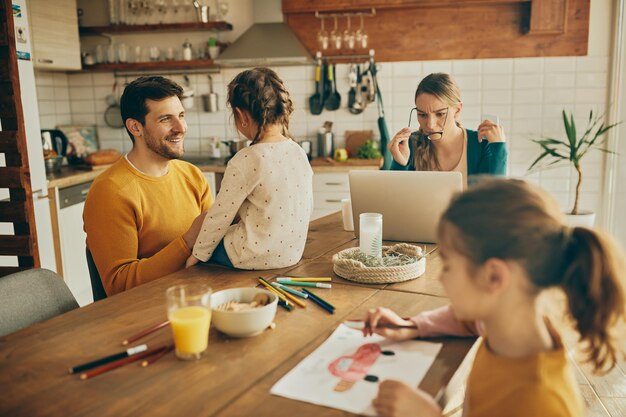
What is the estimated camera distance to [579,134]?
4020 mm

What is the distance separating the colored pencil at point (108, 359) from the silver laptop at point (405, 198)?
3.40 feet

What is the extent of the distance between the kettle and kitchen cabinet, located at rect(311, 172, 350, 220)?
5.85 feet

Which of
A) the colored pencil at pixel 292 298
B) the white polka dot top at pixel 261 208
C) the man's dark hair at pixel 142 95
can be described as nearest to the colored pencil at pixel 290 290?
the colored pencil at pixel 292 298

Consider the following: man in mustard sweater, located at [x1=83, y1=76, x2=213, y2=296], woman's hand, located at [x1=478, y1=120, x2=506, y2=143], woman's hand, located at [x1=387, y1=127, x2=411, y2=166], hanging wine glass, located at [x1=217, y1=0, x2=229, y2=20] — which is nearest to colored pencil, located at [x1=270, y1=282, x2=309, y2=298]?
man in mustard sweater, located at [x1=83, y1=76, x2=213, y2=296]

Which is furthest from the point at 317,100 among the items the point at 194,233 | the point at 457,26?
the point at 194,233

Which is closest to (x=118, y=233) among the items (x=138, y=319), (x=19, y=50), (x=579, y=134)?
(x=138, y=319)

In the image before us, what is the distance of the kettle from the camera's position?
3.91 meters

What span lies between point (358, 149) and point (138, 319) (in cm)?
309

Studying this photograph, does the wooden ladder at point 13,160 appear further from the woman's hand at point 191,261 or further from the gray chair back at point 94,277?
the woman's hand at point 191,261

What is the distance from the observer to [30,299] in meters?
1.50

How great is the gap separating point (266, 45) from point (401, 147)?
79.1 inches

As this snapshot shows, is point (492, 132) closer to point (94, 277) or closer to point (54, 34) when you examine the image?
point (94, 277)

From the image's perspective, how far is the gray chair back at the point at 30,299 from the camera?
56.4 inches

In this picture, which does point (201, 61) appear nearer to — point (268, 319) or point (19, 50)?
point (19, 50)
